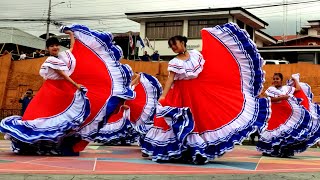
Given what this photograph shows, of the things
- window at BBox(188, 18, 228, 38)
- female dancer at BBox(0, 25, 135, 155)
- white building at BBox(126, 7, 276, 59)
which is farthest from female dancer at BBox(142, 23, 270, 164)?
window at BBox(188, 18, 228, 38)

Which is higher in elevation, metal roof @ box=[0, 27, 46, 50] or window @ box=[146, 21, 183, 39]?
window @ box=[146, 21, 183, 39]

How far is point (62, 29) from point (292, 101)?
397 cm

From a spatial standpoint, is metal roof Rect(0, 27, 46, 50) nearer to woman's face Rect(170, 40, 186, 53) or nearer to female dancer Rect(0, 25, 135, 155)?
female dancer Rect(0, 25, 135, 155)

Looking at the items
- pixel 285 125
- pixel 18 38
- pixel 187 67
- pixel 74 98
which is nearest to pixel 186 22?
pixel 18 38

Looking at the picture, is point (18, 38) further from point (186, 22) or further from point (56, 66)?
point (56, 66)

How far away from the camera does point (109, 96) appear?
7.41 meters

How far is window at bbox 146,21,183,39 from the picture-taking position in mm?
34156

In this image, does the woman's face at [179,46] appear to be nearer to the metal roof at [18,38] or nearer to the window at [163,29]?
the metal roof at [18,38]

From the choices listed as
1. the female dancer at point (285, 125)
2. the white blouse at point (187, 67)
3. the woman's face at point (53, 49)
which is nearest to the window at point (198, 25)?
the female dancer at point (285, 125)

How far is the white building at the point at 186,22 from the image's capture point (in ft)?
106

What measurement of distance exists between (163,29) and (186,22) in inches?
79.5

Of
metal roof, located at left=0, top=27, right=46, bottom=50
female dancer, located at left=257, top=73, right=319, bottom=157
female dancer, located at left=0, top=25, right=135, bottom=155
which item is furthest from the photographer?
metal roof, located at left=0, top=27, right=46, bottom=50

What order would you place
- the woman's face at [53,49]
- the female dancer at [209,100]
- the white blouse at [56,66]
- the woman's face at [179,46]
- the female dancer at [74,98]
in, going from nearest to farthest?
the female dancer at [209,100] → the woman's face at [179,46] → the female dancer at [74,98] → the white blouse at [56,66] → the woman's face at [53,49]

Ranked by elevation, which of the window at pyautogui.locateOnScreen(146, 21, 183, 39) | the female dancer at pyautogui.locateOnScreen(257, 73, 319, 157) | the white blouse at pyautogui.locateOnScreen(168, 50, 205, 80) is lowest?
the female dancer at pyautogui.locateOnScreen(257, 73, 319, 157)
